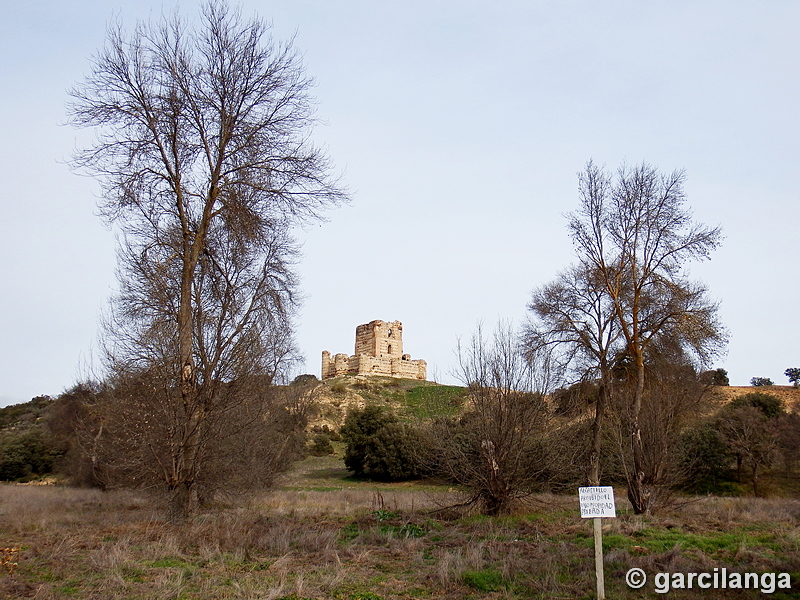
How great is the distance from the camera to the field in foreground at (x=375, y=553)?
691 cm

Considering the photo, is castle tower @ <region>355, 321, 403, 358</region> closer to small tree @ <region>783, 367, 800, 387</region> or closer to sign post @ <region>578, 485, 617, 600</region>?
small tree @ <region>783, 367, 800, 387</region>

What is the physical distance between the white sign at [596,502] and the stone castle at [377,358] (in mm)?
68246

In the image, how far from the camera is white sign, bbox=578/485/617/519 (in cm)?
672

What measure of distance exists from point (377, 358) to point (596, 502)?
71.2 metres

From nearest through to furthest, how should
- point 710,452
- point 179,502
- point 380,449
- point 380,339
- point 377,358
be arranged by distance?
point 179,502 < point 710,452 < point 380,449 < point 377,358 < point 380,339

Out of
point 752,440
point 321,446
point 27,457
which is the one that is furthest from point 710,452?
point 27,457

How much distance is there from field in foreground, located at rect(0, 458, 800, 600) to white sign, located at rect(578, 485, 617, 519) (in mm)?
939

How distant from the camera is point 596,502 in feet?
22.2

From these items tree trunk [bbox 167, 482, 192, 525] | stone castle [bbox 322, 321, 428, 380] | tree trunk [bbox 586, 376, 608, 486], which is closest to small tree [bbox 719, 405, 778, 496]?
tree trunk [bbox 586, 376, 608, 486]

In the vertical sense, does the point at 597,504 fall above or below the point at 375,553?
above

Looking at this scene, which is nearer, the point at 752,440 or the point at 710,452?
the point at 752,440

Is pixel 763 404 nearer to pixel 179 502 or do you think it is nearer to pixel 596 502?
pixel 596 502

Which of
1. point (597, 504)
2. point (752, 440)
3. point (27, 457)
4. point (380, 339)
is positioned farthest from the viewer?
point (380, 339)

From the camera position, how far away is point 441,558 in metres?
8.91
